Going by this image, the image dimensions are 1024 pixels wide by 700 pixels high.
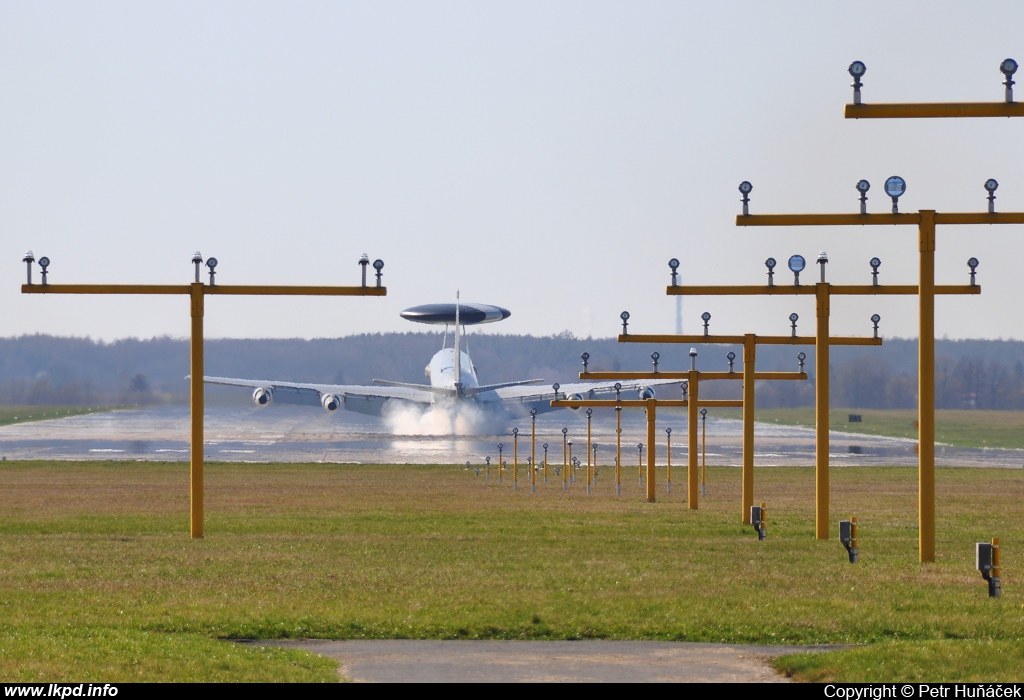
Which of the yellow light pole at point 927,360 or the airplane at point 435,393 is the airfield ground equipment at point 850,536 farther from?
the airplane at point 435,393

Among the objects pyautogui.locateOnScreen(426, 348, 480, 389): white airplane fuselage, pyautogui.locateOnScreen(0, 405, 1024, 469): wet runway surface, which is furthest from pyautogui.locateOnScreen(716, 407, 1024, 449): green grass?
pyautogui.locateOnScreen(426, 348, 480, 389): white airplane fuselage

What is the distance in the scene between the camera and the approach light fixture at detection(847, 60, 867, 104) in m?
17.9

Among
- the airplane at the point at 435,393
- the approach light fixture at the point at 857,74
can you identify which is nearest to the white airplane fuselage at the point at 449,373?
the airplane at the point at 435,393

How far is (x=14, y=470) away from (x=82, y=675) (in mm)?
40017

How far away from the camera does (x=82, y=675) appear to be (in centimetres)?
1153

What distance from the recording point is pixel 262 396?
3125 inches

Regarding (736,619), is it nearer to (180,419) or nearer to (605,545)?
(605,545)

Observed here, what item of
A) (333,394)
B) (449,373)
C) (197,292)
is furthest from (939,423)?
(197,292)

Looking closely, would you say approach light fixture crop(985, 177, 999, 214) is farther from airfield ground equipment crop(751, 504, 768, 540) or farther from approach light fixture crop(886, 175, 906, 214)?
airfield ground equipment crop(751, 504, 768, 540)

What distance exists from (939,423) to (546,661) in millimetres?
99659

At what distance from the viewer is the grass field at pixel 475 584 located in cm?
1293

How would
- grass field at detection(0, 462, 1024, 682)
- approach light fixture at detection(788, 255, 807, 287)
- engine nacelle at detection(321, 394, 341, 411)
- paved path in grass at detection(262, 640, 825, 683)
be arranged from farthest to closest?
1. engine nacelle at detection(321, 394, 341, 411)
2. approach light fixture at detection(788, 255, 807, 287)
3. grass field at detection(0, 462, 1024, 682)
4. paved path in grass at detection(262, 640, 825, 683)

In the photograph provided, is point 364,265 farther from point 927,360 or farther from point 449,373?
point 449,373

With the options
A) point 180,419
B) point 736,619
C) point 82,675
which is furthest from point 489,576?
point 180,419
